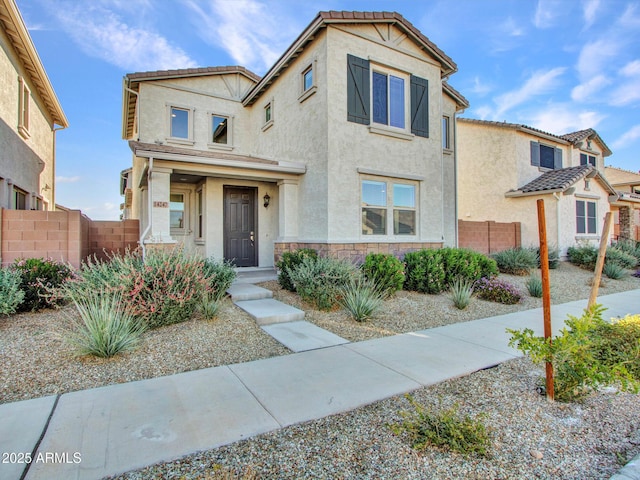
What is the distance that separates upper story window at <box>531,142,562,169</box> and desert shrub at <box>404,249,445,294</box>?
1245 cm

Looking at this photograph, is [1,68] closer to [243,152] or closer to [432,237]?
[243,152]

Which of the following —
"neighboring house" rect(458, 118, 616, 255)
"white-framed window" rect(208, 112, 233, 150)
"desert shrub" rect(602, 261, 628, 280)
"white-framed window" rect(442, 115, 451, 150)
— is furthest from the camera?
"neighboring house" rect(458, 118, 616, 255)

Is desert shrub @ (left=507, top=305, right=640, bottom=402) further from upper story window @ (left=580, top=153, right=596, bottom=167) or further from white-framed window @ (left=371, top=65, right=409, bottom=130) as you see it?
upper story window @ (left=580, top=153, right=596, bottom=167)

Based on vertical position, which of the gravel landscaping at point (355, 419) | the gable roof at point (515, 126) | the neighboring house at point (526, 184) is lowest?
the gravel landscaping at point (355, 419)

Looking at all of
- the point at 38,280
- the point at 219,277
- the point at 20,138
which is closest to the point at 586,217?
the point at 219,277

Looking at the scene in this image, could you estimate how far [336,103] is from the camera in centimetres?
909

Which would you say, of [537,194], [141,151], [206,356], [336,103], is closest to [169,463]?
[206,356]

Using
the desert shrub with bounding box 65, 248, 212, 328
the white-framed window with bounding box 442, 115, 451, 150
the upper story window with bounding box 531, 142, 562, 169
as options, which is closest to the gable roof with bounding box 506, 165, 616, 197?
the upper story window with bounding box 531, 142, 562, 169

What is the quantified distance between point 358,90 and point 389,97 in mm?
1204

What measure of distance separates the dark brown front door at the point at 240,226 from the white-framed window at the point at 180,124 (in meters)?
3.21

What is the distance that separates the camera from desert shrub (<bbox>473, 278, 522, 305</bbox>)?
26.2 ft

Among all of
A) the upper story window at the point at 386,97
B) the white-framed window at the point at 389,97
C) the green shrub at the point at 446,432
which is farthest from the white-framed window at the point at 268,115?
the green shrub at the point at 446,432

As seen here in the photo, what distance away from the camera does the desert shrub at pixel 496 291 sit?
799 centimetres

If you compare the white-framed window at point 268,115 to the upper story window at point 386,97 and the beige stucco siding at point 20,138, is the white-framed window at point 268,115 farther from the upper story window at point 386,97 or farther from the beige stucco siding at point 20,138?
the beige stucco siding at point 20,138
